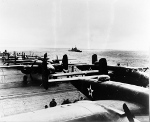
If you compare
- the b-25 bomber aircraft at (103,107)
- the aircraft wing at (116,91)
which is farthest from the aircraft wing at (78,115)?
the aircraft wing at (116,91)

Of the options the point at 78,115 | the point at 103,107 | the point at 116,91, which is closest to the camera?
the point at 78,115

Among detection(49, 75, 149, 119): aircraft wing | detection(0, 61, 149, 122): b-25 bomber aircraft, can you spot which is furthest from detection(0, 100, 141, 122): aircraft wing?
detection(49, 75, 149, 119): aircraft wing

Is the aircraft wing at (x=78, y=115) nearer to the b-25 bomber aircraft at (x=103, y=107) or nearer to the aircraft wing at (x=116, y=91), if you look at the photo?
the b-25 bomber aircraft at (x=103, y=107)

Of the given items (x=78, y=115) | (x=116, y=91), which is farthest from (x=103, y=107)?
(x=116, y=91)

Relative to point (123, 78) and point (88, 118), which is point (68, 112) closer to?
point (88, 118)

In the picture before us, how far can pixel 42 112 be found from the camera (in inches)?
201

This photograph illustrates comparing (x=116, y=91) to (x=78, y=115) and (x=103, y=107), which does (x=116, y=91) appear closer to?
(x=103, y=107)

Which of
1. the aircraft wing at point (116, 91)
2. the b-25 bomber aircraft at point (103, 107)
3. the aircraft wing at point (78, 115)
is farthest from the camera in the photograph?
the aircraft wing at point (116, 91)

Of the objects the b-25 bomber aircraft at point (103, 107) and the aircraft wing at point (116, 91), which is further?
the aircraft wing at point (116, 91)

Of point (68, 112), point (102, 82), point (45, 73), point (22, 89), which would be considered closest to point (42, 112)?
point (68, 112)

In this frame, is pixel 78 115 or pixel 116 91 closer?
pixel 78 115

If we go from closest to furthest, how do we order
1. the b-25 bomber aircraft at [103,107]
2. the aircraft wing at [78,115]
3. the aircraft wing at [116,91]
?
the aircraft wing at [78,115] → the b-25 bomber aircraft at [103,107] → the aircraft wing at [116,91]

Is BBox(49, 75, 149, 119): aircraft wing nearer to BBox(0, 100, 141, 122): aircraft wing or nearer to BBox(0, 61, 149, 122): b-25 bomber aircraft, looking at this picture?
BBox(0, 61, 149, 122): b-25 bomber aircraft

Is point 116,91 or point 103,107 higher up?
point 103,107
